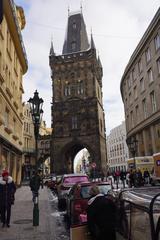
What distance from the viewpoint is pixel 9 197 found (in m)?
8.78

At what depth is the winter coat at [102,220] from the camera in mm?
4422

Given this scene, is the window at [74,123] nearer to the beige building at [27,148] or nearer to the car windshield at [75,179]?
the beige building at [27,148]

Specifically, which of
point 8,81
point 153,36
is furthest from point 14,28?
point 153,36

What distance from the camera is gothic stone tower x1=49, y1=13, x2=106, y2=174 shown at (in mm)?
58469

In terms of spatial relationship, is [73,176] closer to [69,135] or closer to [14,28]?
[14,28]

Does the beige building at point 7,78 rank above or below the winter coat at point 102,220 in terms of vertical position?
above

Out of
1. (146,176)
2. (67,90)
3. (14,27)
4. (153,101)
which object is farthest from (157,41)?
(67,90)

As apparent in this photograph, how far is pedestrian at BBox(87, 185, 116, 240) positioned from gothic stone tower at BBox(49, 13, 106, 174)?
171 ft

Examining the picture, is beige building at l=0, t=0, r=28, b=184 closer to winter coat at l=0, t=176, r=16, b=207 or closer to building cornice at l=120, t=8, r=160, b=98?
winter coat at l=0, t=176, r=16, b=207

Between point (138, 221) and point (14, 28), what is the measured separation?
2252 cm

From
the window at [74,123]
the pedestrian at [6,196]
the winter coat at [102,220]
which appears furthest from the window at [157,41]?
the window at [74,123]

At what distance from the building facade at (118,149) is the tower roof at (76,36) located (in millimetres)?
45321

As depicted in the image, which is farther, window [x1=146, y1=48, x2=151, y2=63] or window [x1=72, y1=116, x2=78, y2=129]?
window [x1=72, y1=116, x2=78, y2=129]

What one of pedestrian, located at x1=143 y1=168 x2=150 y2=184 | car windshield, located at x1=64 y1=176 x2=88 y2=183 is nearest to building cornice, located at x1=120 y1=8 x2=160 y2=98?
pedestrian, located at x1=143 y1=168 x2=150 y2=184
